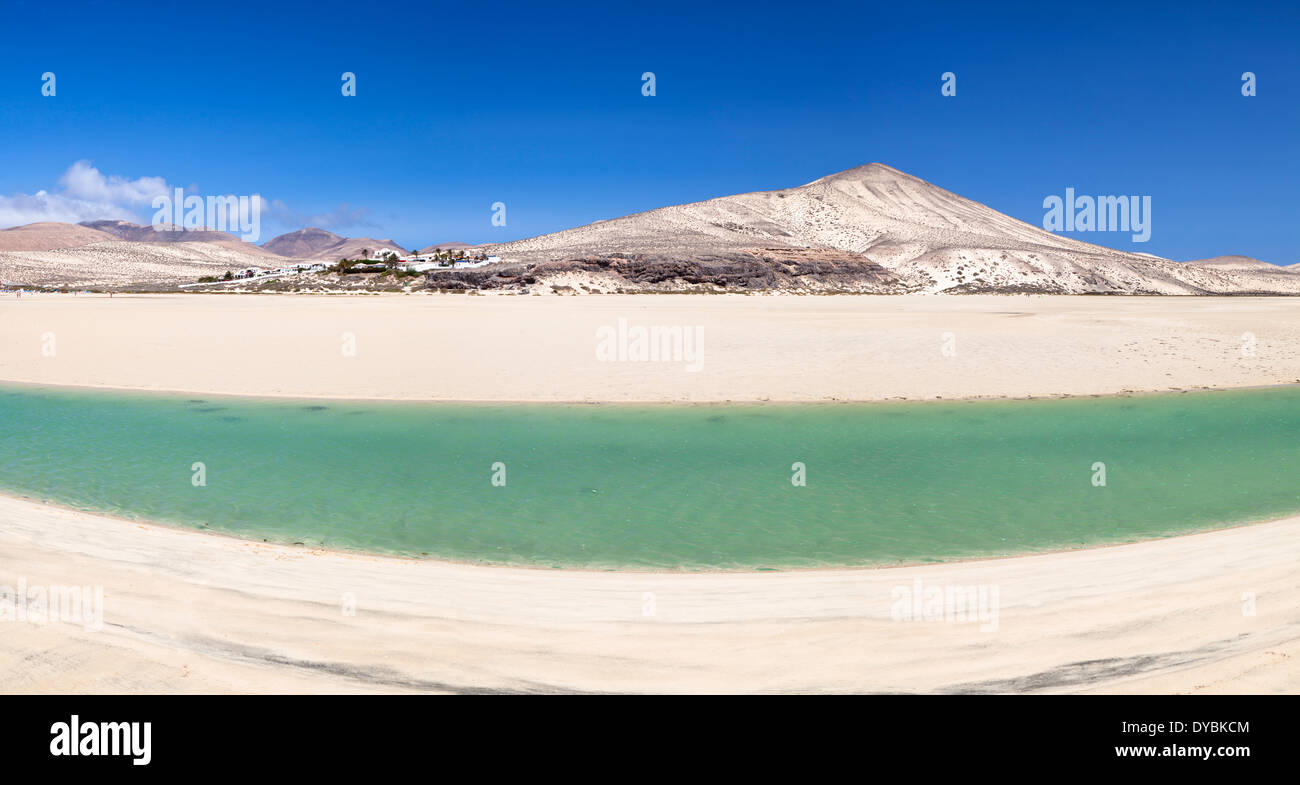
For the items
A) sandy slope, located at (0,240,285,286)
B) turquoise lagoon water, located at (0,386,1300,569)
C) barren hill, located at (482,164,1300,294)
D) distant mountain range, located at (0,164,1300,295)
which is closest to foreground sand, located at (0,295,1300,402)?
turquoise lagoon water, located at (0,386,1300,569)

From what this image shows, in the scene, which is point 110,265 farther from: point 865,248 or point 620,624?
point 620,624

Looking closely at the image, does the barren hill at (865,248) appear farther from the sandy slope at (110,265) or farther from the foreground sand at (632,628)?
the foreground sand at (632,628)

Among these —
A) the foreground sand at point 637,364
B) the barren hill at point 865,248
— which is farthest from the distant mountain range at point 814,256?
the foreground sand at point 637,364

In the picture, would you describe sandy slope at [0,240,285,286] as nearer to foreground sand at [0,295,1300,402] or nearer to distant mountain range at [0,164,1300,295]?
distant mountain range at [0,164,1300,295]

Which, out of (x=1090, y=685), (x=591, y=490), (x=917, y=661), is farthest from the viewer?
(x=591, y=490)
